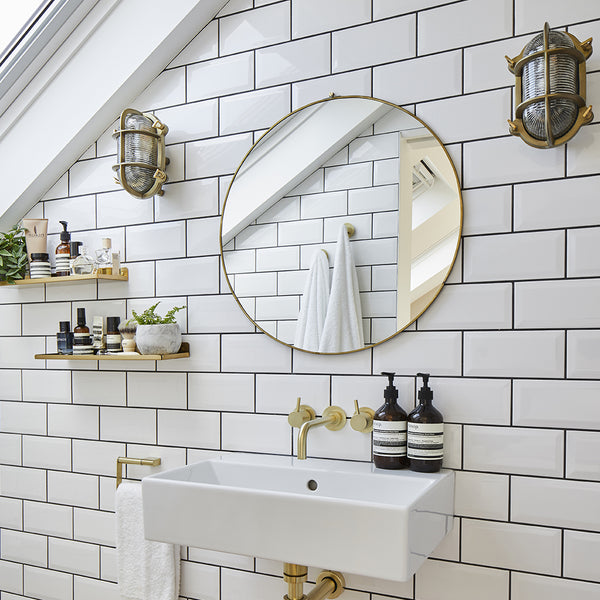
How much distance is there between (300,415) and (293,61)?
0.97 metres


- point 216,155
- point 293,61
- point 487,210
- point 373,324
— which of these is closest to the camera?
point 487,210

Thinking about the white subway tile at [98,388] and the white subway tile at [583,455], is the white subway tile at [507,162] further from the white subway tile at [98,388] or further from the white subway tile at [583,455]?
the white subway tile at [98,388]

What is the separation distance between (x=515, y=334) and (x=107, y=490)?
4.33 feet

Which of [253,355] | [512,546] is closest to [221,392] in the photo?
[253,355]

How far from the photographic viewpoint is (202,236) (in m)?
1.83

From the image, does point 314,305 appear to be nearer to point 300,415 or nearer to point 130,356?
point 300,415

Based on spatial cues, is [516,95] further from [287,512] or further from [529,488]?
[287,512]

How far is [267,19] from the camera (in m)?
1.75

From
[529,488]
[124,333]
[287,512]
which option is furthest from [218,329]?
[529,488]

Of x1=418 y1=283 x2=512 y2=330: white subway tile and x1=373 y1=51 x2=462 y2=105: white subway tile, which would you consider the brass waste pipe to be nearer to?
x1=418 y1=283 x2=512 y2=330: white subway tile

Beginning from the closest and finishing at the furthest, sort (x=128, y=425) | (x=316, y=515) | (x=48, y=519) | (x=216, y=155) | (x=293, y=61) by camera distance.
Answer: (x=316, y=515)
(x=293, y=61)
(x=216, y=155)
(x=128, y=425)
(x=48, y=519)

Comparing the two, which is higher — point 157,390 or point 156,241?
point 156,241

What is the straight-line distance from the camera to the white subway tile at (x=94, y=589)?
6.31 feet

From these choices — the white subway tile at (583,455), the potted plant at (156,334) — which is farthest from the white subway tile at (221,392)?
the white subway tile at (583,455)
